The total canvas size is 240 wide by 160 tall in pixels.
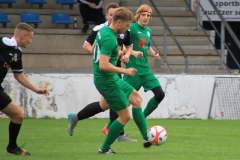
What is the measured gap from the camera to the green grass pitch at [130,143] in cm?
887

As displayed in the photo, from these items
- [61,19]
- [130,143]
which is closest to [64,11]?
[61,19]

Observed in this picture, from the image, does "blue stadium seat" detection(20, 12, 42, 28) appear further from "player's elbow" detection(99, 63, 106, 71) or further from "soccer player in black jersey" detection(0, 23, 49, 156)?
"player's elbow" detection(99, 63, 106, 71)

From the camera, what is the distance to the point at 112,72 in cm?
849

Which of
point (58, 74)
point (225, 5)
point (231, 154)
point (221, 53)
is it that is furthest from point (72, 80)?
point (225, 5)

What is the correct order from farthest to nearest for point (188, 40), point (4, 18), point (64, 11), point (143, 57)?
point (188, 40) < point (64, 11) < point (4, 18) < point (143, 57)

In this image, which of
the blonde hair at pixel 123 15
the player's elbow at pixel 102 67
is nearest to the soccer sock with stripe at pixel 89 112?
the player's elbow at pixel 102 67

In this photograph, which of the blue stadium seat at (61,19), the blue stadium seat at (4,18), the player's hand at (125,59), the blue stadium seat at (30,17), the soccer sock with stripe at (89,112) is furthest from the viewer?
the blue stadium seat at (61,19)

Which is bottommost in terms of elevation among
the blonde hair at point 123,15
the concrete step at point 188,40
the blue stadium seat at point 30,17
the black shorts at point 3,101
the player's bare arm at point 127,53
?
the concrete step at point 188,40

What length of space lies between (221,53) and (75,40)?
13.4 feet

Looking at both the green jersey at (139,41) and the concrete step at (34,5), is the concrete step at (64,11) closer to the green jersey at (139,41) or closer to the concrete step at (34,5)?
the concrete step at (34,5)

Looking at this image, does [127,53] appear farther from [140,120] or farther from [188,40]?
[188,40]

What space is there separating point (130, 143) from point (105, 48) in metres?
2.54

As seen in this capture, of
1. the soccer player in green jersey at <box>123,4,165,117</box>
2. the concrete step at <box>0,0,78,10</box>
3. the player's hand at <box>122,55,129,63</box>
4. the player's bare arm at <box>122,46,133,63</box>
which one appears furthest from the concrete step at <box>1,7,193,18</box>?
the player's hand at <box>122,55,129,63</box>

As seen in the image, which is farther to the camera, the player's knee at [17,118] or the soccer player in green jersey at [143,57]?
the soccer player in green jersey at [143,57]
